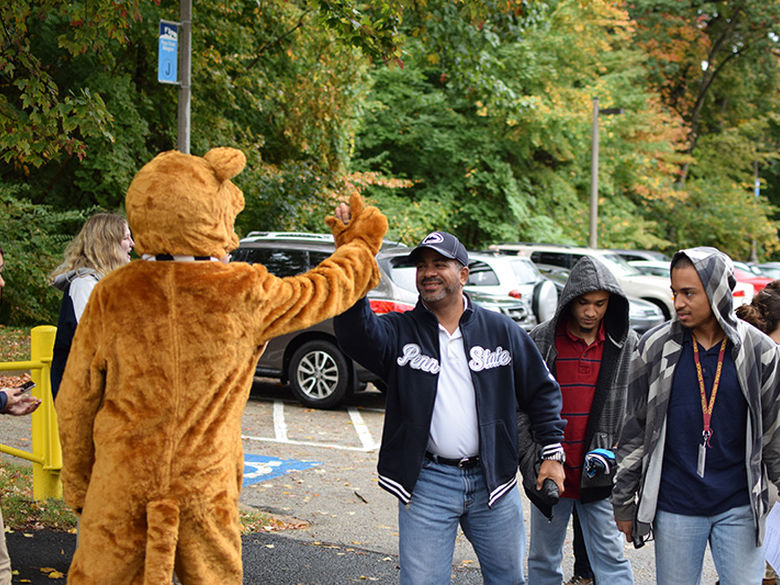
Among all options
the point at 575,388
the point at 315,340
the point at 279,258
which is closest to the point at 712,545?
the point at 575,388

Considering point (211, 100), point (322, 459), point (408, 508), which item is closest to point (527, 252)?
point (211, 100)

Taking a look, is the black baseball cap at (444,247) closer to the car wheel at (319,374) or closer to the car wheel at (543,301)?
the car wheel at (319,374)

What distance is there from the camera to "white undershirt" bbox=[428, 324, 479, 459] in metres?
3.58

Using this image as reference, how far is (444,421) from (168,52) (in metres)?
7.64

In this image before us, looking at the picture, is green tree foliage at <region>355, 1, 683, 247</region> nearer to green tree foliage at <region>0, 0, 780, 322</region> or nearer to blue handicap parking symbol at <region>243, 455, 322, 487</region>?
green tree foliage at <region>0, 0, 780, 322</region>

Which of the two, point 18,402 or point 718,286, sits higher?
point 718,286

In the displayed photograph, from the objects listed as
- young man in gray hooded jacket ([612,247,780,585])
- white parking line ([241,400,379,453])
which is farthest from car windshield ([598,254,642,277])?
young man in gray hooded jacket ([612,247,780,585])

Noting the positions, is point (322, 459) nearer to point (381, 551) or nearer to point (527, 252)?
point (381, 551)

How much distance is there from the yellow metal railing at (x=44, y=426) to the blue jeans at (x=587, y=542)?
3353mm

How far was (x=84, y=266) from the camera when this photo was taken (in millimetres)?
4547

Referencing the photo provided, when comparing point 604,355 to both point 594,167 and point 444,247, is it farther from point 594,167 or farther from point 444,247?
point 594,167

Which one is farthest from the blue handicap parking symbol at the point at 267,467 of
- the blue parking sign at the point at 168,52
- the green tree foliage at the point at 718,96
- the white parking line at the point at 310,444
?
the green tree foliage at the point at 718,96

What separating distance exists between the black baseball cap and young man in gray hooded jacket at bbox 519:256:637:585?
0.86 metres

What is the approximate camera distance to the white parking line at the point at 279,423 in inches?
355
